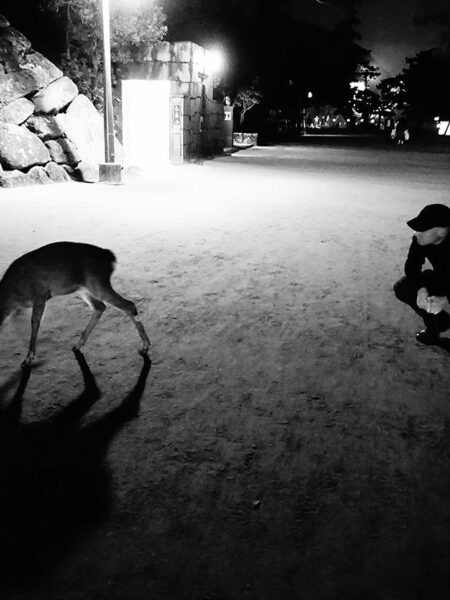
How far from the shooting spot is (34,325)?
387cm

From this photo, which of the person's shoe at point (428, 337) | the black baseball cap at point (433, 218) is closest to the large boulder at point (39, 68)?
the black baseball cap at point (433, 218)

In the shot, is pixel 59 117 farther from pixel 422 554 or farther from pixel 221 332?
pixel 422 554

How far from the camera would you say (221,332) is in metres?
4.78

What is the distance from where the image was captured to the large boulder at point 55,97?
15.6 metres

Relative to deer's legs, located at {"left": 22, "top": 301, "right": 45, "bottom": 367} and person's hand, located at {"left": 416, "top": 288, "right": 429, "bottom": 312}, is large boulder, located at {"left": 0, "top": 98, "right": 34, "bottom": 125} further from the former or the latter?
person's hand, located at {"left": 416, "top": 288, "right": 429, "bottom": 312}

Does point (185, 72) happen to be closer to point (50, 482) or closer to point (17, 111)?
point (17, 111)

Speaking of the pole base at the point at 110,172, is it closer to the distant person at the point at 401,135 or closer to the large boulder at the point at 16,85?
the large boulder at the point at 16,85

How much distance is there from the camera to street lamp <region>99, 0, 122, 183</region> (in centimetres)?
1411

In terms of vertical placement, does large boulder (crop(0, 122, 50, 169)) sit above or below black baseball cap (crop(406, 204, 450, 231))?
above

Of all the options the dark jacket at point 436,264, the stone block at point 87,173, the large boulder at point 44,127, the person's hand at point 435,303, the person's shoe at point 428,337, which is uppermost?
the large boulder at point 44,127

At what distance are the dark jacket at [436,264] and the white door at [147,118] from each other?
17.7 metres

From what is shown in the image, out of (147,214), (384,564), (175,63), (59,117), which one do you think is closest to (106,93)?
(59,117)

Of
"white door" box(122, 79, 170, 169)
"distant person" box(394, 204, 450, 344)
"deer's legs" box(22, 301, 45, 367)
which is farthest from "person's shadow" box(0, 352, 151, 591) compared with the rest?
"white door" box(122, 79, 170, 169)

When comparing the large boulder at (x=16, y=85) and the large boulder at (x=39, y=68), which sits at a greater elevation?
the large boulder at (x=39, y=68)
